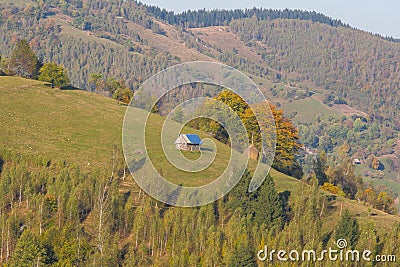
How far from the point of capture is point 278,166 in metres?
106

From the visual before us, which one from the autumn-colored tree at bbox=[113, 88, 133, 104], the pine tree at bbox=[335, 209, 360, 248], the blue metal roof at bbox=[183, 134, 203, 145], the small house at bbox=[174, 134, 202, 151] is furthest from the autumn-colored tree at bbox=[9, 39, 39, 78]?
the pine tree at bbox=[335, 209, 360, 248]

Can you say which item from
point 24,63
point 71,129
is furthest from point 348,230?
point 24,63

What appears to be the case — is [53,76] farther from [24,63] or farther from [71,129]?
[71,129]

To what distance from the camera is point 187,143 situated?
94.1 meters

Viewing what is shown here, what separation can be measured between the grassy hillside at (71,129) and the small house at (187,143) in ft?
11.7

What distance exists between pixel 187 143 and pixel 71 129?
67.9ft

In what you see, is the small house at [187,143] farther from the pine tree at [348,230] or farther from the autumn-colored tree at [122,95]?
the autumn-colored tree at [122,95]

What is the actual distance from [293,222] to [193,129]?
44492mm

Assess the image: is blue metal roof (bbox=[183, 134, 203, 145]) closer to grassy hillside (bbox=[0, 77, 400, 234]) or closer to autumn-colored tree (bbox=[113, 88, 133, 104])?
grassy hillside (bbox=[0, 77, 400, 234])

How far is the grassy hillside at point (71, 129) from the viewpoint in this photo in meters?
86.5

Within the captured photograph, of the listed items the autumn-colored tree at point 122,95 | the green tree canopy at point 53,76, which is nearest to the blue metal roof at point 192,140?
the autumn-colored tree at point 122,95

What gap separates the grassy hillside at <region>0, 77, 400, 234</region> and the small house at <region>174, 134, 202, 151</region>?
3.55 m

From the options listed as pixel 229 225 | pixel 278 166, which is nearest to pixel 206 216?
pixel 229 225

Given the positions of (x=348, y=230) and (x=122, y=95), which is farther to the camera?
(x=122, y=95)
